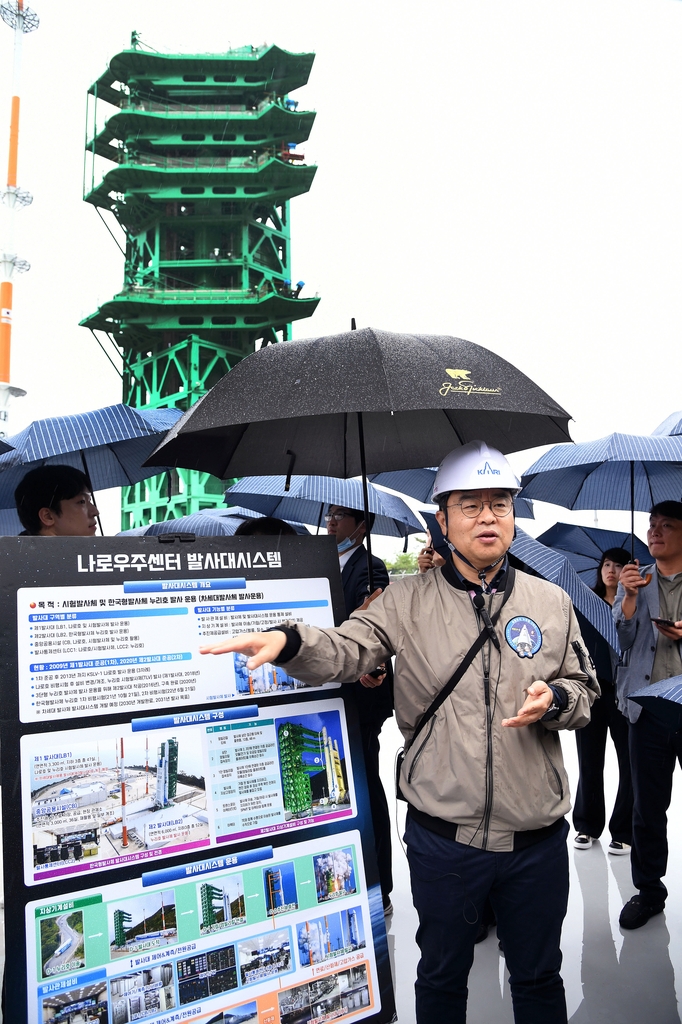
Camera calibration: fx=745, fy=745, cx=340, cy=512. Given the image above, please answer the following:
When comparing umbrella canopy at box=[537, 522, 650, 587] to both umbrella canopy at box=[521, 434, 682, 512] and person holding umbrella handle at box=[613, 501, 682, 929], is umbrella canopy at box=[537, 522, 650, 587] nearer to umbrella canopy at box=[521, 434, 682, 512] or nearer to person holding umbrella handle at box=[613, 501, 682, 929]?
umbrella canopy at box=[521, 434, 682, 512]

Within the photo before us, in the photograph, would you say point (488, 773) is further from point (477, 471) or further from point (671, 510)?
point (671, 510)

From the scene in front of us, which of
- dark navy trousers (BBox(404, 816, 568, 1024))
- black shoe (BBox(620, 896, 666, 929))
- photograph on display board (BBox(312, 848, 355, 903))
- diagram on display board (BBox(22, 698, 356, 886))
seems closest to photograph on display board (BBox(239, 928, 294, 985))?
photograph on display board (BBox(312, 848, 355, 903))

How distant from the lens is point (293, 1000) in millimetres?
1801

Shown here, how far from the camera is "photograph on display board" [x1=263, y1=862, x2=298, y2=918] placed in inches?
71.6

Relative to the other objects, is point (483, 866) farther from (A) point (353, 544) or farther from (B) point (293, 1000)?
(A) point (353, 544)

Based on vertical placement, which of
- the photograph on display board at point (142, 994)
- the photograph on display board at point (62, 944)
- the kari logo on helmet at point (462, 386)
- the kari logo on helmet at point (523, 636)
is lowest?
the photograph on display board at point (142, 994)

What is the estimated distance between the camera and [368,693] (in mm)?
2930

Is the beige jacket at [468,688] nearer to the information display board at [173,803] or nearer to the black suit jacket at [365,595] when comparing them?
the information display board at [173,803]

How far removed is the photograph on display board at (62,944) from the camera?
1.58 meters

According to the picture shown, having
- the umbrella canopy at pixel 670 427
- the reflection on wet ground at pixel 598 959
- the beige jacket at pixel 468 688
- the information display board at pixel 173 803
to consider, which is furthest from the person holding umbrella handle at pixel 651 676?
the information display board at pixel 173 803

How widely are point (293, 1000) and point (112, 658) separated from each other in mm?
937

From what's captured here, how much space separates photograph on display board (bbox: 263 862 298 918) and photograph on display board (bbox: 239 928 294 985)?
50 mm

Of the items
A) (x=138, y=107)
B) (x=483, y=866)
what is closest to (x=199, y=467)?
(x=483, y=866)

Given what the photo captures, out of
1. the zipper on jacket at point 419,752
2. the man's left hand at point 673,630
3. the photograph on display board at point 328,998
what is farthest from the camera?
the man's left hand at point 673,630
